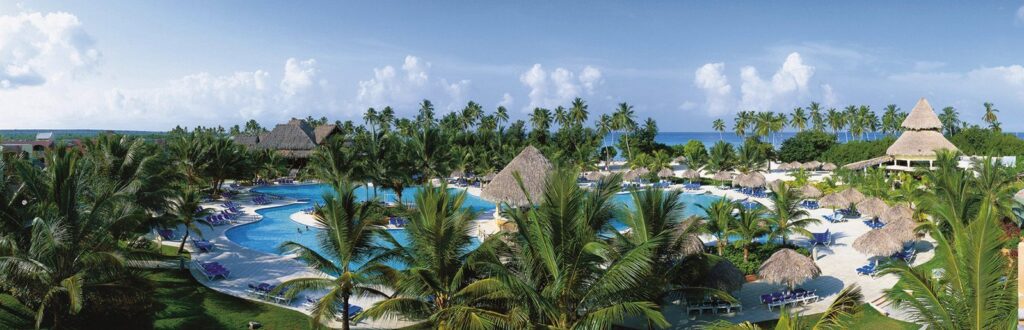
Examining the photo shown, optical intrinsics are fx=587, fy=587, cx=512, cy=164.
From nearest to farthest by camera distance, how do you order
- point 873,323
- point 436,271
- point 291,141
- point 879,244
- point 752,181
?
point 436,271 < point 873,323 < point 879,244 < point 752,181 < point 291,141

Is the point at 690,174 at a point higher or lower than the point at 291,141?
lower

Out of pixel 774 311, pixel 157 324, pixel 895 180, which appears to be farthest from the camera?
pixel 895 180

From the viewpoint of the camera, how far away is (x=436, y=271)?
8.84 metres

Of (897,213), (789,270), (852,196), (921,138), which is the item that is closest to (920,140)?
(921,138)

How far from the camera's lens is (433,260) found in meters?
8.79

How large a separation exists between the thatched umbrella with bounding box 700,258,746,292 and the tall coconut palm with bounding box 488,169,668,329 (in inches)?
131

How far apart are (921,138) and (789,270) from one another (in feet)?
100

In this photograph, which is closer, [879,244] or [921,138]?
[879,244]

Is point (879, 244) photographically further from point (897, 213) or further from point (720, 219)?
point (897, 213)

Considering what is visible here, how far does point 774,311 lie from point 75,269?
41.6ft

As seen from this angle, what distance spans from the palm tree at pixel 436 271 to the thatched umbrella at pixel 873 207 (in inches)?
687

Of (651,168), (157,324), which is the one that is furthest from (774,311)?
(651,168)

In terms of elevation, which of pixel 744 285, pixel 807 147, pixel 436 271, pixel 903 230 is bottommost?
pixel 744 285

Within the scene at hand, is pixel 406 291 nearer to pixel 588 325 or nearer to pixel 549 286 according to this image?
pixel 549 286
